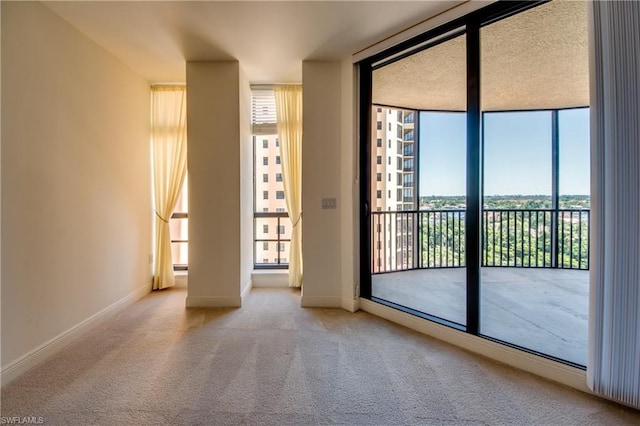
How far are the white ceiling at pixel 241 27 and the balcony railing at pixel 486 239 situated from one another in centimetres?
252

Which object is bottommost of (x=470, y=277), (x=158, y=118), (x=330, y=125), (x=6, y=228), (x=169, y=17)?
(x=470, y=277)

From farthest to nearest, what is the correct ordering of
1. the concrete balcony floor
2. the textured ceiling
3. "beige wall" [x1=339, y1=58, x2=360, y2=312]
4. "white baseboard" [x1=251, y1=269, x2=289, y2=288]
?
1. "white baseboard" [x1=251, y1=269, x2=289, y2=288]
2. "beige wall" [x1=339, y1=58, x2=360, y2=312]
3. the textured ceiling
4. the concrete balcony floor

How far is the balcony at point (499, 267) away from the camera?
9.21ft

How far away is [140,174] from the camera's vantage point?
3436 mm

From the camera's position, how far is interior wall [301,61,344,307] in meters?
3.06

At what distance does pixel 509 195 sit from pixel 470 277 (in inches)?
99.1

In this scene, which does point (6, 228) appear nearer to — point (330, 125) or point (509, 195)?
point (330, 125)

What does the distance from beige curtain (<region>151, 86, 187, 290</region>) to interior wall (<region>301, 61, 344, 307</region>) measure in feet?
5.50

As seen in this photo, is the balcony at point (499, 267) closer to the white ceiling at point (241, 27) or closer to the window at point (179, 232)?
the white ceiling at point (241, 27)

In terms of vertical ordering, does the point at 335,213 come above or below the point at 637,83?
below

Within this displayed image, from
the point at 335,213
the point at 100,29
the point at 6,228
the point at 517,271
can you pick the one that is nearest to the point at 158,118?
the point at 100,29

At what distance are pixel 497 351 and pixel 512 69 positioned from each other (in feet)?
10.3

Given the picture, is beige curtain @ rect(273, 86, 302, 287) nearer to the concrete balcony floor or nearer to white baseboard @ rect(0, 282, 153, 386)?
the concrete balcony floor

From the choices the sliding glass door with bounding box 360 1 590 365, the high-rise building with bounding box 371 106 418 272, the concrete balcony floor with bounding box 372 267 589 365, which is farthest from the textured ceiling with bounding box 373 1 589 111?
the concrete balcony floor with bounding box 372 267 589 365
